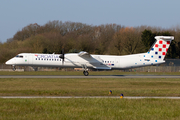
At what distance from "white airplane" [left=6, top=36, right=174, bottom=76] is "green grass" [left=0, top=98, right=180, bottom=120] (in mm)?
25466

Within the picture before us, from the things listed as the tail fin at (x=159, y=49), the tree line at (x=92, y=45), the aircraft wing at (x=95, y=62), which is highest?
the tree line at (x=92, y=45)

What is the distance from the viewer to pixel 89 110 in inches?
485

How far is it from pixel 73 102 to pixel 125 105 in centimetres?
316

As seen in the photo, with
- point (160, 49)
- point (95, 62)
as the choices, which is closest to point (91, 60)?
point (95, 62)

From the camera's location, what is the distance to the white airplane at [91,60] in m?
39.9

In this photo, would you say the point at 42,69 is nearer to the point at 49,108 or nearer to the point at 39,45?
the point at 39,45

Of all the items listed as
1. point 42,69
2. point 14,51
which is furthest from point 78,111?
point 14,51

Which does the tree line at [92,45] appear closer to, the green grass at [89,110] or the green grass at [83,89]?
the green grass at [83,89]

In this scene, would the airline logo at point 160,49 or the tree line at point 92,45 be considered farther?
the tree line at point 92,45

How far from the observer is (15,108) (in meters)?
12.6

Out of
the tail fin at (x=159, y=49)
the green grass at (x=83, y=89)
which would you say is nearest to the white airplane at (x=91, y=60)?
the tail fin at (x=159, y=49)

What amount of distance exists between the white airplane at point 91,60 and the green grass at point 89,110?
83.6ft

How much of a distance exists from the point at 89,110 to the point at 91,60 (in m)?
28.8

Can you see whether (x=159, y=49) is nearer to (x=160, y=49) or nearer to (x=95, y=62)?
(x=160, y=49)
